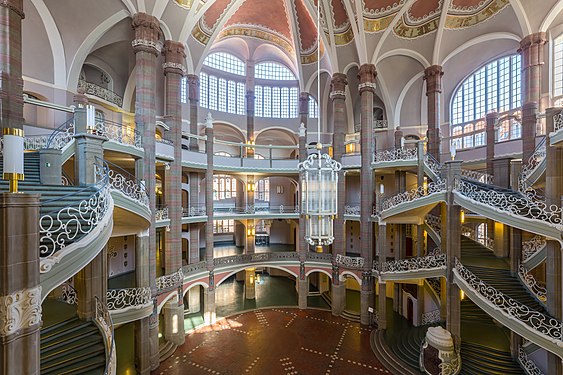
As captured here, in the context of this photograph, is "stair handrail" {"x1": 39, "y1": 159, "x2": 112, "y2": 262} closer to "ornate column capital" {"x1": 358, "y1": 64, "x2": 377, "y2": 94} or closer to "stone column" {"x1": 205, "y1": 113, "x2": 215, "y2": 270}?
"stone column" {"x1": 205, "y1": 113, "x2": 215, "y2": 270}

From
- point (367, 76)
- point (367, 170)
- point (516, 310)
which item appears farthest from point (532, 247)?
point (367, 76)

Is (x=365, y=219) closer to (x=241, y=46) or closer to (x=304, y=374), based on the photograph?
(x=304, y=374)

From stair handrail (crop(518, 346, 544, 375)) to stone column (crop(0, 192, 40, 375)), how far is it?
45.9 ft

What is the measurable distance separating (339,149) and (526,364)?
12.6 m

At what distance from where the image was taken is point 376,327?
15305 millimetres

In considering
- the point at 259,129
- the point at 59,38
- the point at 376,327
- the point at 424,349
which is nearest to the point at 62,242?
the point at 59,38

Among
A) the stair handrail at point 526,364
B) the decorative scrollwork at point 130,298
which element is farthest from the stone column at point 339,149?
the decorative scrollwork at point 130,298

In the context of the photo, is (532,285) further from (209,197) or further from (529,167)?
(209,197)

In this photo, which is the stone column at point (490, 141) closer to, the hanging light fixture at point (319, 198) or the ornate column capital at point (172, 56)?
the hanging light fixture at point (319, 198)

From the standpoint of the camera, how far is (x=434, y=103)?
16.5 meters

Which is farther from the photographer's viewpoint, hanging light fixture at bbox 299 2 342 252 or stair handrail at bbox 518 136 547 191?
stair handrail at bbox 518 136 547 191

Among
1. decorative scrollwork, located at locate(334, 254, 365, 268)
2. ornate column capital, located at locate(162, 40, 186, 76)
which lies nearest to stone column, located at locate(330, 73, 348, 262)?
decorative scrollwork, located at locate(334, 254, 365, 268)

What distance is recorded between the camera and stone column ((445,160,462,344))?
11.2m

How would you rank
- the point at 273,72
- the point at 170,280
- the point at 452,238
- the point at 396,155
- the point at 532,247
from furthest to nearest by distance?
the point at 273,72
the point at 396,155
the point at 170,280
the point at 452,238
the point at 532,247
